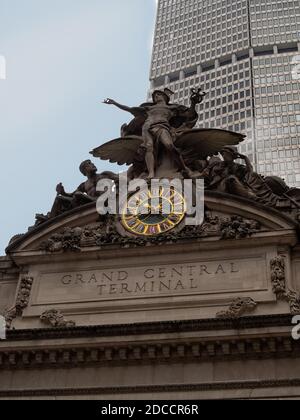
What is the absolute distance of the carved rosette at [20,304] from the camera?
932 inches

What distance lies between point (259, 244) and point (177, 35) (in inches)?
3552

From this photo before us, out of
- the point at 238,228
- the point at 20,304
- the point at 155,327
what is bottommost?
the point at 155,327

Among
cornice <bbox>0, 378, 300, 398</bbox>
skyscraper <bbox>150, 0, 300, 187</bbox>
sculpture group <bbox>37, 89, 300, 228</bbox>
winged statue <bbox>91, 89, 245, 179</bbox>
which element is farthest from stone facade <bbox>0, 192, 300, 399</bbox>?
skyscraper <bbox>150, 0, 300, 187</bbox>

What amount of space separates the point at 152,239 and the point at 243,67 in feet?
255

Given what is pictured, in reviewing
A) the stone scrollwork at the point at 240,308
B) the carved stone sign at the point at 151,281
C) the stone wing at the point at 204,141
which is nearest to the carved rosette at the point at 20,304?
the carved stone sign at the point at 151,281

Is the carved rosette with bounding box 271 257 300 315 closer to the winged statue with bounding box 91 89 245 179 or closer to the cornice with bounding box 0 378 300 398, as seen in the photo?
the cornice with bounding box 0 378 300 398

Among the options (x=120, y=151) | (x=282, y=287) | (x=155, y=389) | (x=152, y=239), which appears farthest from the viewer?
(x=120, y=151)

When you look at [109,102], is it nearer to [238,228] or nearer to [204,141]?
[204,141]

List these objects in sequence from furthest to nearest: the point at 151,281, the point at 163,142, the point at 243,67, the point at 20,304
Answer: the point at 243,67, the point at 163,142, the point at 20,304, the point at 151,281

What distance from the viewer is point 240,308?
21328 millimetres

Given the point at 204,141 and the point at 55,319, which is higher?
the point at 204,141

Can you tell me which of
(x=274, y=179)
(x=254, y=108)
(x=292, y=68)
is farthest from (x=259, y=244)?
(x=292, y=68)

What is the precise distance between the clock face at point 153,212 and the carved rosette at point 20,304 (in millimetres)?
4112

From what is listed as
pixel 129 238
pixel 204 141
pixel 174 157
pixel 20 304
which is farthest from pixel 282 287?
pixel 20 304
